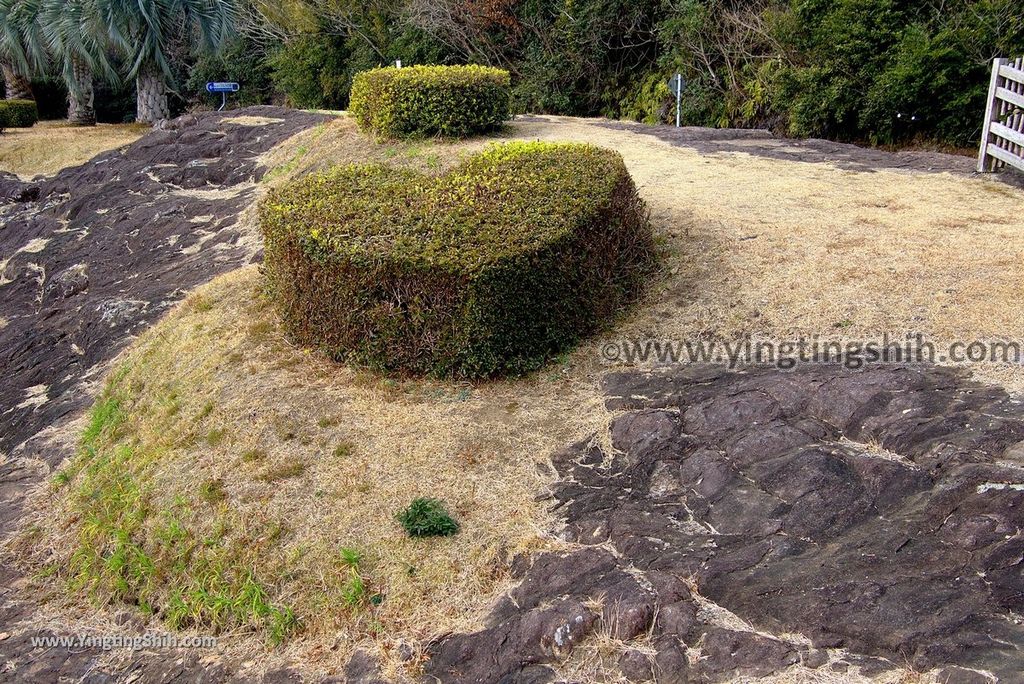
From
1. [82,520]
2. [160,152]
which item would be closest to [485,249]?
[82,520]

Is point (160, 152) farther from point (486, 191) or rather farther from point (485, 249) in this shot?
point (485, 249)

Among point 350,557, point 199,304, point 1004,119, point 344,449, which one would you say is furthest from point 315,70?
point 350,557

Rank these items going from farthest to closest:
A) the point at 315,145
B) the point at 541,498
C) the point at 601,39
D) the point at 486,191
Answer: the point at 601,39 → the point at 315,145 → the point at 486,191 → the point at 541,498

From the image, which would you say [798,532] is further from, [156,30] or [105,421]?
[156,30]

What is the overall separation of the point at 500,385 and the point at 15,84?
24.0 m

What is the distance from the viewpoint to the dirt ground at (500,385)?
13.0 ft

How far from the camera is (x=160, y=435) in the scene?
5199 millimetres

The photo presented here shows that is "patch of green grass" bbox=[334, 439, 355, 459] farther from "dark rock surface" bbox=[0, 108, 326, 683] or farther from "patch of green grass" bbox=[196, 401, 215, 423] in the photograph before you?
"dark rock surface" bbox=[0, 108, 326, 683]

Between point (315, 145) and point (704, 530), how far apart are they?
31.3 feet

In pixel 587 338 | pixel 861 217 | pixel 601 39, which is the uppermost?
pixel 601 39

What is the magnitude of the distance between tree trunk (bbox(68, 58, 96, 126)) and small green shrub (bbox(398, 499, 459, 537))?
23.0 metres

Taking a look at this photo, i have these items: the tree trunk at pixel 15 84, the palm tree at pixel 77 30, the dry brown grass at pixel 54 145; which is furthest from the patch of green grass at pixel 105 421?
the tree trunk at pixel 15 84

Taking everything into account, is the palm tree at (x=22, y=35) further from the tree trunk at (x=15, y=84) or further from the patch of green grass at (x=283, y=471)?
the patch of green grass at (x=283, y=471)

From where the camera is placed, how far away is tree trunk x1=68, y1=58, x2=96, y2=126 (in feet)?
75.6
